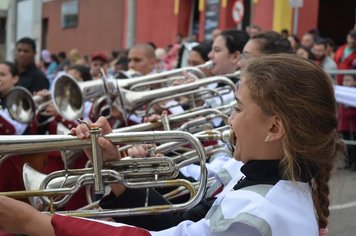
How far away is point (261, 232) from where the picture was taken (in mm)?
1498

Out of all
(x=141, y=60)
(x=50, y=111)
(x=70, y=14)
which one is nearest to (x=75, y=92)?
(x=50, y=111)

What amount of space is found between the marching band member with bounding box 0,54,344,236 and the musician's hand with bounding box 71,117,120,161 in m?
0.47

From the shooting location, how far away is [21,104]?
16.1ft

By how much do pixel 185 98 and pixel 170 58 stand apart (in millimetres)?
7319

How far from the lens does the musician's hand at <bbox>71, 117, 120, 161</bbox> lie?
2065 mm

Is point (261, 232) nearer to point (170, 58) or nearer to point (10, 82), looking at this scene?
point (10, 82)

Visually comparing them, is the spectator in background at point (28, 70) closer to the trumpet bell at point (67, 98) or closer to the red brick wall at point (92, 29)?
the trumpet bell at point (67, 98)

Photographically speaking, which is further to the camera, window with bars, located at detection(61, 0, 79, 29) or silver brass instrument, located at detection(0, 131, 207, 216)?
window with bars, located at detection(61, 0, 79, 29)

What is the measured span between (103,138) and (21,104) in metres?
2.97

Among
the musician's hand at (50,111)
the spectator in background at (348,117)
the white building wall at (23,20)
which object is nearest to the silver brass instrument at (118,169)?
the musician's hand at (50,111)

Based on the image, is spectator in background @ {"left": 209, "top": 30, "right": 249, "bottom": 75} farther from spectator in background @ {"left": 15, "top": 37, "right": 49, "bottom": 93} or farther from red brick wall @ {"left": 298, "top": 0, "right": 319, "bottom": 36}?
red brick wall @ {"left": 298, "top": 0, "right": 319, "bottom": 36}

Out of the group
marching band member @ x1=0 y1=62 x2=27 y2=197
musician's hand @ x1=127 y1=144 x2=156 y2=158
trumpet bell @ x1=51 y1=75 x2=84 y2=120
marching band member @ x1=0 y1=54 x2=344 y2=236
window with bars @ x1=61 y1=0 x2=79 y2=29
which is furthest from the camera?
window with bars @ x1=61 y1=0 x2=79 y2=29

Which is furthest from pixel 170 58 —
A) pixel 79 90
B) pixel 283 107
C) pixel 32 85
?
pixel 283 107

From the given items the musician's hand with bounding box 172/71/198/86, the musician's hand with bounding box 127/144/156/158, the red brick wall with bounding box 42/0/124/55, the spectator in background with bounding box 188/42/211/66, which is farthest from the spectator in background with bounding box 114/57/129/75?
the red brick wall with bounding box 42/0/124/55
